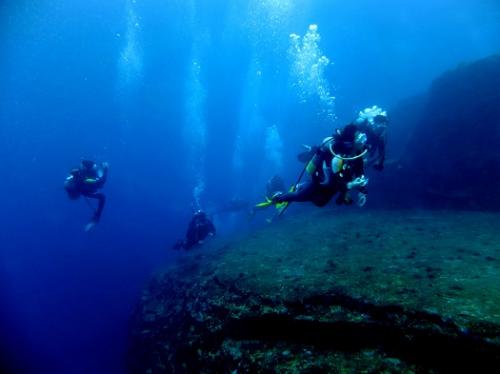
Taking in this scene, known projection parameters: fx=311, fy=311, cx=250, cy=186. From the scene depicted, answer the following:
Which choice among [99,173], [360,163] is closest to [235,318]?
[360,163]

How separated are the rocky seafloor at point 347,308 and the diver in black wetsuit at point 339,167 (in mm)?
1398

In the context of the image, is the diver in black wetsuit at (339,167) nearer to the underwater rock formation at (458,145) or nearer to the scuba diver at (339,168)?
the scuba diver at (339,168)

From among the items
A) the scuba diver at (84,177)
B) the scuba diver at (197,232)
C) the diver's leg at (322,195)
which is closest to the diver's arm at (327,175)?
the diver's leg at (322,195)

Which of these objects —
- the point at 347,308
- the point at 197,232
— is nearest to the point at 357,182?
the point at 347,308

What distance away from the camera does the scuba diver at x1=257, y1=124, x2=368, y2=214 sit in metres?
4.27

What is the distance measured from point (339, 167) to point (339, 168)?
0.02 meters

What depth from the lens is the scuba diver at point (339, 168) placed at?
14.0 feet

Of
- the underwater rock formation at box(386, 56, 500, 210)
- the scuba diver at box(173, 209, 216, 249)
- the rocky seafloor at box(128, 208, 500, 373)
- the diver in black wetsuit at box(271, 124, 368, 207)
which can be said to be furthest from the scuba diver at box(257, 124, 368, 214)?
the underwater rock formation at box(386, 56, 500, 210)

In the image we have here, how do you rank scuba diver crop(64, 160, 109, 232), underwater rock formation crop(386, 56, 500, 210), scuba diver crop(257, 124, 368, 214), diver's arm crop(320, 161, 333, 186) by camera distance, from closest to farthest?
scuba diver crop(257, 124, 368, 214)
diver's arm crop(320, 161, 333, 186)
scuba diver crop(64, 160, 109, 232)
underwater rock formation crop(386, 56, 500, 210)

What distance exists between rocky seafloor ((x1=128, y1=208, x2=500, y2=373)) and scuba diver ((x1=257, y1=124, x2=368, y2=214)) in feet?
4.56

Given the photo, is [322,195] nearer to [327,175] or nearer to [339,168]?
[327,175]

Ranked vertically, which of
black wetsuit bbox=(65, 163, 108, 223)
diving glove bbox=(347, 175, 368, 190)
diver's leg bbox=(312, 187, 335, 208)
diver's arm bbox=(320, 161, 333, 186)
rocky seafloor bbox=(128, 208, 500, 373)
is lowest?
rocky seafloor bbox=(128, 208, 500, 373)

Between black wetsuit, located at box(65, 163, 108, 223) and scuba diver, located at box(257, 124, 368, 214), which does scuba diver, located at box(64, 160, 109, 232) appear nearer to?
black wetsuit, located at box(65, 163, 108, 223)

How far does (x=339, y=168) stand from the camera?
4238 millimetres
